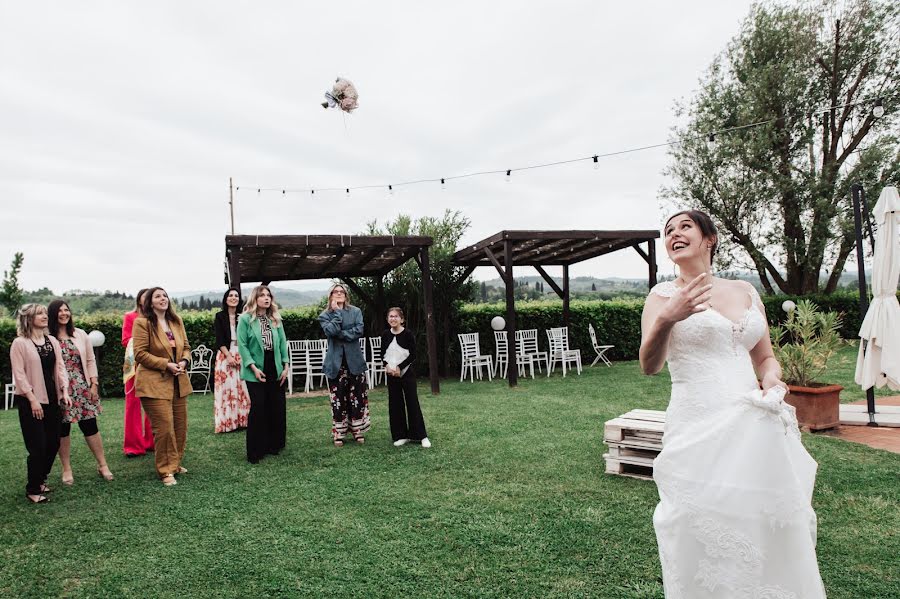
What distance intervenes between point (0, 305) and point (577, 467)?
1877 cm

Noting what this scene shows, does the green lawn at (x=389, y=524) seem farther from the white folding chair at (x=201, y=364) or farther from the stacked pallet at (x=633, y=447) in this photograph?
the white folding chair at (x=201, y=364)

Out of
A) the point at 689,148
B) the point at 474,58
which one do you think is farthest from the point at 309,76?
the point at 689,148

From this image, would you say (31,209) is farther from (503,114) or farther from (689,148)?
(689,148)

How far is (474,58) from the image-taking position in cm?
898

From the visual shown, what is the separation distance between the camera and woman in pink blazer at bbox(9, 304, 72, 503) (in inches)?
164

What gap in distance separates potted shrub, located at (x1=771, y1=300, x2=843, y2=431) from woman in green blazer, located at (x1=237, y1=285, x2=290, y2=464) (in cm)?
557

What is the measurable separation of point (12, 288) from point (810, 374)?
67.4ft

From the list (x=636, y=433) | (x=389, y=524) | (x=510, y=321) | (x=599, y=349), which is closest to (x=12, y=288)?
(x=510, y=321)

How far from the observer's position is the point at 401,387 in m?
5.74

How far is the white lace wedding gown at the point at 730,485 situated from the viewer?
1626mm

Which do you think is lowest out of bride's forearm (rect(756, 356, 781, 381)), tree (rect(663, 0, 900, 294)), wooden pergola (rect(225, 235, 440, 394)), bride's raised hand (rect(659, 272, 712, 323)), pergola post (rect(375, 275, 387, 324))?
bride's forearm (rect(756, 356, 781, 381))

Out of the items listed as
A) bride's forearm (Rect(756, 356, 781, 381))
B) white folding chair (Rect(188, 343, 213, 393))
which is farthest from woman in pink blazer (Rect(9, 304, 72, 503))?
white folding chair (Rect(188, 343, 213, 393))

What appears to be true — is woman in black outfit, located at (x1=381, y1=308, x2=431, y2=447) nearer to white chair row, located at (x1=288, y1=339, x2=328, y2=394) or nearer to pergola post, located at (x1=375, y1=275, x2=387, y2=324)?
white chair row, located at (x1=288, y1=339, x2=328, y2=394)

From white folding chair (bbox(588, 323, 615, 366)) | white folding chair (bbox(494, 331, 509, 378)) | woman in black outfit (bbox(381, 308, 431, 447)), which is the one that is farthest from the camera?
white folding chair (bbox(588, 323, 615, 366))
